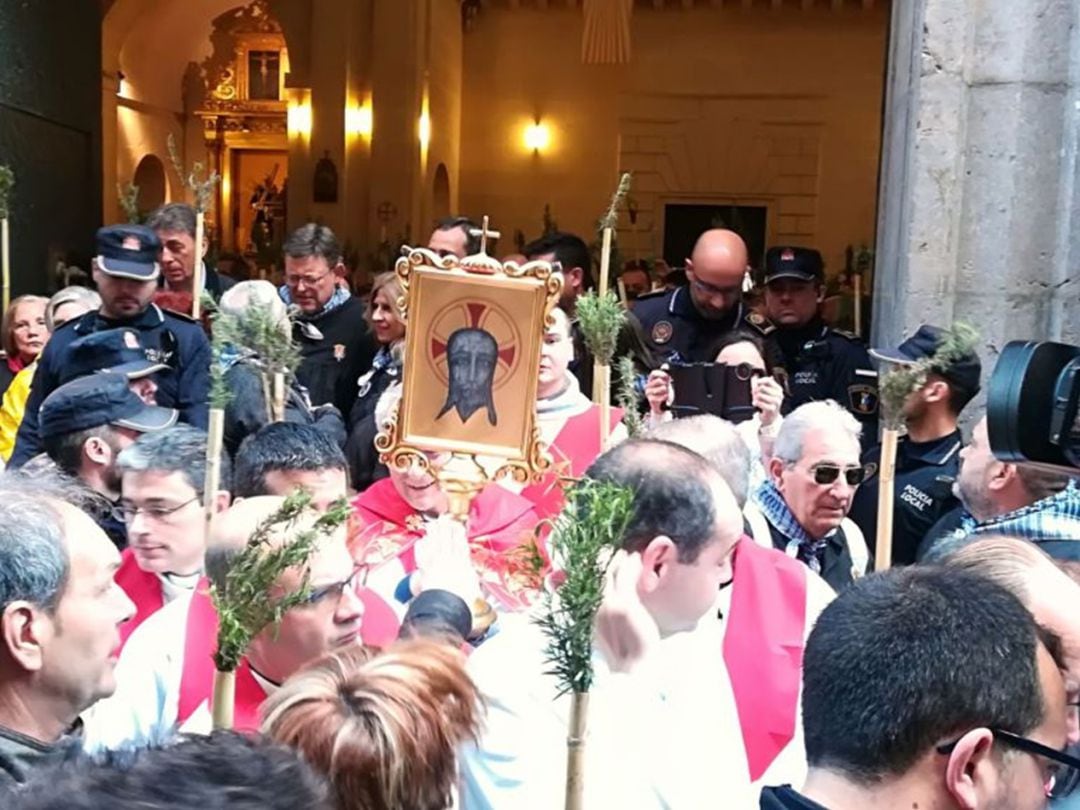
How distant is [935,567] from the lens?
1801 mm

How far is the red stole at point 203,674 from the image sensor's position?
2381mm

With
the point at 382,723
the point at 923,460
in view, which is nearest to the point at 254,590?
the point at 382,723

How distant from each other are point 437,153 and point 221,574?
1494 cm

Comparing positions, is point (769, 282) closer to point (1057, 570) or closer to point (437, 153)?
point (1057, 570)

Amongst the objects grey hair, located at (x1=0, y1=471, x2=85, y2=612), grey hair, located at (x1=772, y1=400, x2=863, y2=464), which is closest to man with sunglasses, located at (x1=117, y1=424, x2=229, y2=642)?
grey hair, located at (x1=0, y1=471, x2=85, y2=612)

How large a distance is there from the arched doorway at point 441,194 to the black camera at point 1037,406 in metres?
14.8

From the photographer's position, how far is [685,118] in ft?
57.1

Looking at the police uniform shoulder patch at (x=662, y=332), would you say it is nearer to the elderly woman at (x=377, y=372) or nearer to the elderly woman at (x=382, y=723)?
the elderly woman at (x=377, y=372)

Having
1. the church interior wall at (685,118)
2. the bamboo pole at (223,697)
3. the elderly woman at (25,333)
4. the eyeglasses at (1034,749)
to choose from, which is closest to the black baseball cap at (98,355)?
the elderly woman at (25,333)

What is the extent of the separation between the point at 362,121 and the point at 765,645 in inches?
536

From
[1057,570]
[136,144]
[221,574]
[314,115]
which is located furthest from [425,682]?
[136,144]

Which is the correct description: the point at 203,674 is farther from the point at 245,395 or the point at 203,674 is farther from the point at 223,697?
the point at 245,395

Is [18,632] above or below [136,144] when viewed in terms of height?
below

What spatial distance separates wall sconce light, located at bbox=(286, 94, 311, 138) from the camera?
49.8ft
